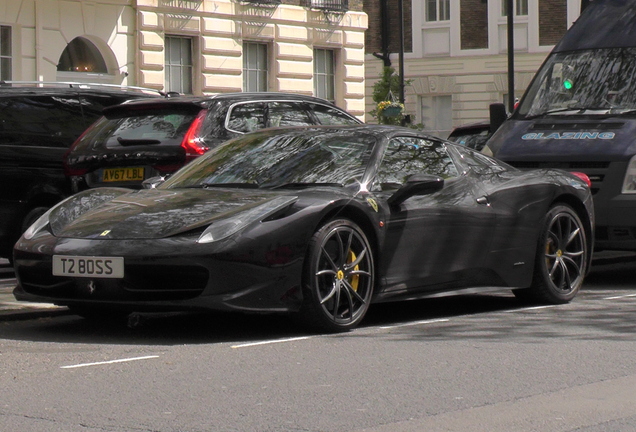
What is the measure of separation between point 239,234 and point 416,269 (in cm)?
157

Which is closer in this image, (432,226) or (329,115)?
(432,226)

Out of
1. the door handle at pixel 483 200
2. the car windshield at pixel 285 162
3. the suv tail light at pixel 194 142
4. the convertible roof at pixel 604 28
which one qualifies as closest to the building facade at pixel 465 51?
the convertible roof at pixel 604 28

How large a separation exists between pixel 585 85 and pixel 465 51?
123 feet

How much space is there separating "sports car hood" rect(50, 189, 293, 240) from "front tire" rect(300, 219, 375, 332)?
17.3 inches

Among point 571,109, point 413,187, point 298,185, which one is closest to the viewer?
point 298,185

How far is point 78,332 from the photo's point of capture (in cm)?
851

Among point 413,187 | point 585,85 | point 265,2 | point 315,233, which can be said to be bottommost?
point 315,233

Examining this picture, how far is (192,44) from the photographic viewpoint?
95.2ft

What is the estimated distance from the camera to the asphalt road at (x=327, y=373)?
18.8 feet

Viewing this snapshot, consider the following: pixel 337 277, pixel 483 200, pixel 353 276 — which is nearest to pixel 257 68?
pixel 483 200

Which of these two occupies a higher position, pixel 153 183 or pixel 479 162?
pixel 479 162

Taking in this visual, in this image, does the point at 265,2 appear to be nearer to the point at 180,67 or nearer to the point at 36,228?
the point at 180,67

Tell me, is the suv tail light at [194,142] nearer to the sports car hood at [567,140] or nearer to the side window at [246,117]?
Result: the side window at [246,117]

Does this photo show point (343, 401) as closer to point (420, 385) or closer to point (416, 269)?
point (420, 385)
